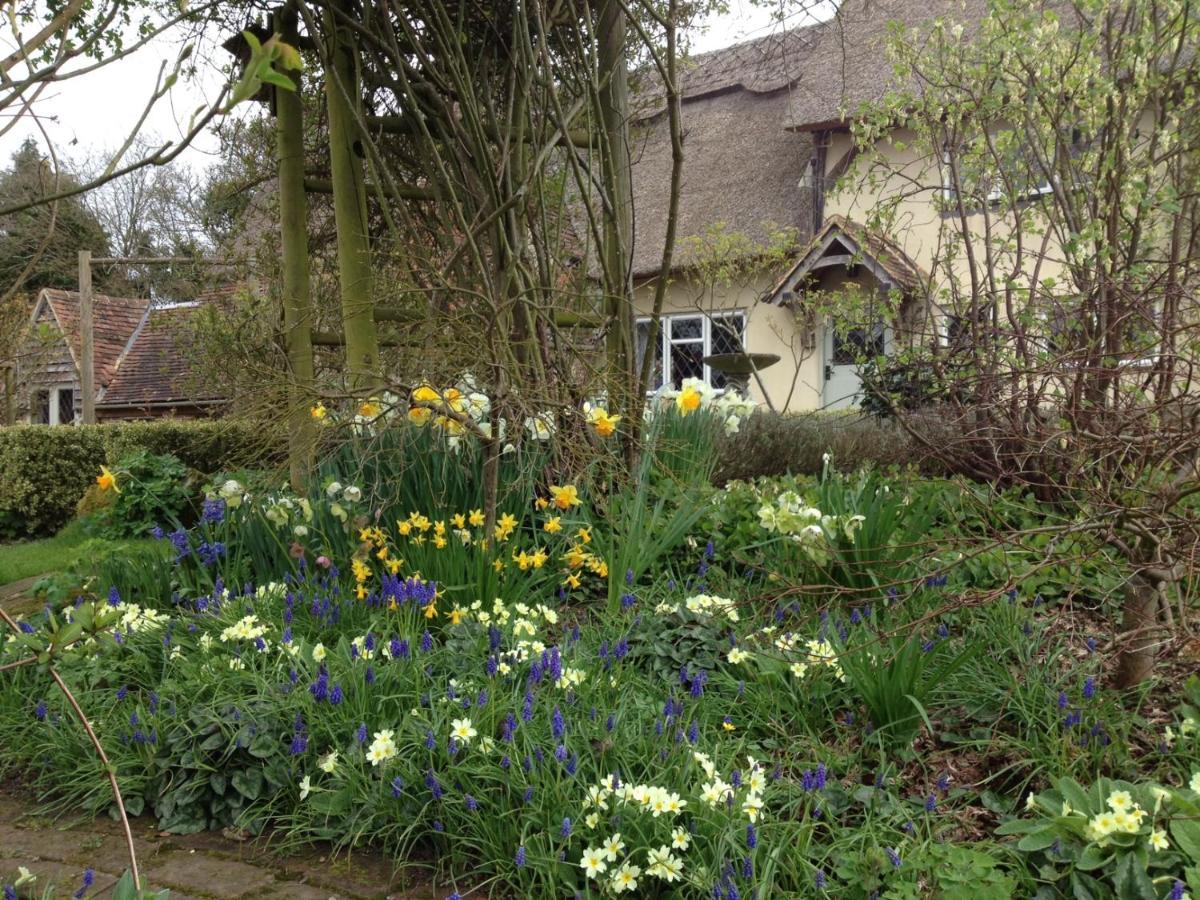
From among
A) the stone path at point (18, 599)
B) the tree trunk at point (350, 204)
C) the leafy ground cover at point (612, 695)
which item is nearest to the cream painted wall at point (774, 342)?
the tree trunk at point (350, 204)

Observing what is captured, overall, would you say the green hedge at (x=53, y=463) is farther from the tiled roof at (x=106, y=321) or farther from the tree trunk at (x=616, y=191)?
the tiled roof at (x=106, y=321)

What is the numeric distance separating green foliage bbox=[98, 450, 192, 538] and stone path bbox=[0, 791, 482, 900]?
4114 mm

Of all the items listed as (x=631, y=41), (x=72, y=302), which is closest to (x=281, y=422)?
(x=631, y=41)

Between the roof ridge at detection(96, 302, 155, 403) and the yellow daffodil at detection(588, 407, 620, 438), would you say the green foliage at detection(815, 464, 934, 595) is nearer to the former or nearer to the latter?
the yellow daffodil at detection(588, 407, 620, 438)

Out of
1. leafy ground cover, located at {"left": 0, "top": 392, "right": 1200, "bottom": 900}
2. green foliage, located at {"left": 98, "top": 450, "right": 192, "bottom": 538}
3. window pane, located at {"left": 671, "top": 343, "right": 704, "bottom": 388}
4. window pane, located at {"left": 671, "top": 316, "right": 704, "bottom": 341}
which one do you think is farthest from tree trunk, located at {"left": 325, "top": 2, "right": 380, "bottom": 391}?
window pane, located at {"left": 671, "top": 316, "right": 704, "bottom": 341}

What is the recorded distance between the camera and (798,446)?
6211 mm

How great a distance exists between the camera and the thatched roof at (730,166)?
556 inches

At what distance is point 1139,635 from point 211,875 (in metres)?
2.38

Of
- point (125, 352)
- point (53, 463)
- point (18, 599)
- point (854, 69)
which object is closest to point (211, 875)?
point (18, 599)

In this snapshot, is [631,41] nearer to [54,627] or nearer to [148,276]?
[54,627]

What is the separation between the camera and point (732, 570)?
11.2 ft

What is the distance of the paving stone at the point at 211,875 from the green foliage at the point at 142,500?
14.4 ft

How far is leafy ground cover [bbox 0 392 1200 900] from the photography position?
71.3 inches

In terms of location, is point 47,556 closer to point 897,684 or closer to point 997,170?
point 897,684
